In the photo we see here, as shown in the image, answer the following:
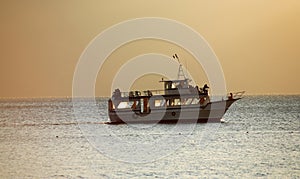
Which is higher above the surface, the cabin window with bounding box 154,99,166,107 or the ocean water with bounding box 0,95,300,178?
the cabin window with bounding box 154,99,166,107

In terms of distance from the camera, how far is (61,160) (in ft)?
129

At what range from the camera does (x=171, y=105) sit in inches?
2411

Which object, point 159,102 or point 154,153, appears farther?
point 159,102

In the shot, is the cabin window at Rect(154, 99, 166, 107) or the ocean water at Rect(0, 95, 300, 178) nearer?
Result: the ocean water at Rect(0, 95, 300, 178)

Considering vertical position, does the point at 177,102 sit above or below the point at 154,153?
above

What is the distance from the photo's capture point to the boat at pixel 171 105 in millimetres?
61000

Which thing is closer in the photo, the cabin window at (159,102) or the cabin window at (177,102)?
the cabin window at (177,102)

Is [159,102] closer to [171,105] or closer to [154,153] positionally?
[171,105]

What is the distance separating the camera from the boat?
2402 inches

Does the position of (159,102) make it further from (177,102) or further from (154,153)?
(154,153)

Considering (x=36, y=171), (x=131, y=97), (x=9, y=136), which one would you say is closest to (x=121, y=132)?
(x=131, y=97)

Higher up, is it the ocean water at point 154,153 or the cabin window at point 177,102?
the cabin window at point 177,102

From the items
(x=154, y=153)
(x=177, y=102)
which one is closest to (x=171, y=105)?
(x=177, y=102)

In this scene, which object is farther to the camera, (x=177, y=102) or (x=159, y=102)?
(x=159, y=102)
